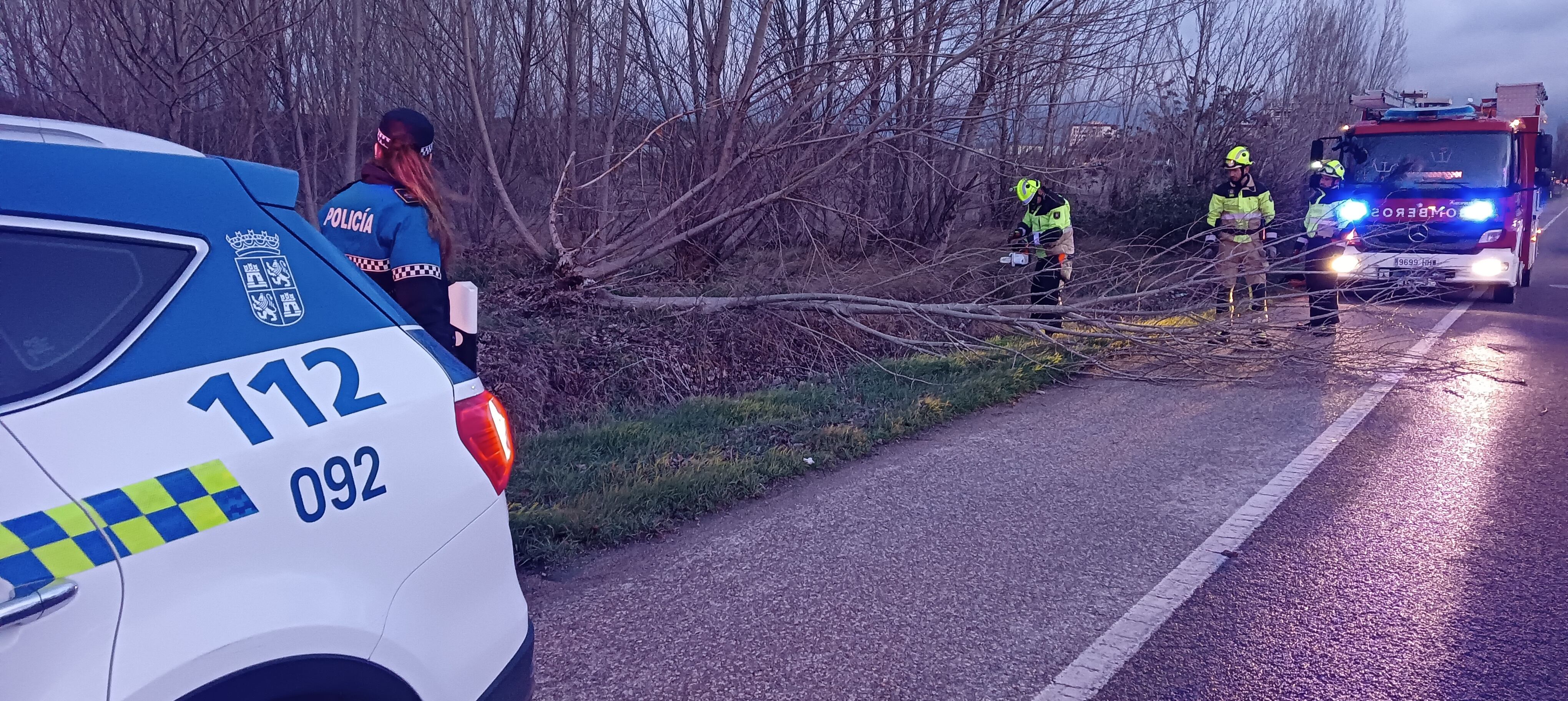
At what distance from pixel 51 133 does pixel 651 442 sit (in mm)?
4316

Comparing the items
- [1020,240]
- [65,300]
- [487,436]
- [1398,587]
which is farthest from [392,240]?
[1020,240]

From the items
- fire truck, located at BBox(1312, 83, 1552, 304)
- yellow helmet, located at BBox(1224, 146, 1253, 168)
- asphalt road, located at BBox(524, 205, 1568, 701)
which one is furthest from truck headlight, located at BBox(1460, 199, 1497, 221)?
asphalt road, located at BBox(524, 205, 1568, 701)

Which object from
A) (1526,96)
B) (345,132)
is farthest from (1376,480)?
(1526,96)

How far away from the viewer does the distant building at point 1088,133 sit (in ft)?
48.3

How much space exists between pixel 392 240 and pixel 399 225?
67mm

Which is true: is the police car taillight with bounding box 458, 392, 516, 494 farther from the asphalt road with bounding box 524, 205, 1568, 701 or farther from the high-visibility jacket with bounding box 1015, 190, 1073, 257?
the high-visibility jacket with bounding box 1015, 190, 1073, 257

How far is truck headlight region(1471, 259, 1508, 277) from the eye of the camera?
13000 mm

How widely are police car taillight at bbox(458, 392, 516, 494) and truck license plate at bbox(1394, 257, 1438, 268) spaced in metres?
14.2

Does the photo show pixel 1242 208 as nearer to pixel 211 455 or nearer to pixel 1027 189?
pixel 1027 189

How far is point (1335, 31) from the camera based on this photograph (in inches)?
986

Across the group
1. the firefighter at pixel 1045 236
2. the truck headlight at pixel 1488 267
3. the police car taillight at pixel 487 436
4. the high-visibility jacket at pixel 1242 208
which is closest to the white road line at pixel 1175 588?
the police car taillight at pixel 487 436

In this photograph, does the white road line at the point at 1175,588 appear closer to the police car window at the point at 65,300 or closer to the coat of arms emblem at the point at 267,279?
the coat of arms emblem at the point at 267,279

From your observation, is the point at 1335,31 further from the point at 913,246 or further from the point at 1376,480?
the point at 1376,480

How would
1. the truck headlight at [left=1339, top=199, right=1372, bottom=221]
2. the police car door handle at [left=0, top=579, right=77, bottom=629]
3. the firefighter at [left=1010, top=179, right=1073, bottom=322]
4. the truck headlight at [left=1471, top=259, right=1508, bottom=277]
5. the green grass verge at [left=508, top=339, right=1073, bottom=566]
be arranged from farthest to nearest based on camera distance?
the truck headlight at [left=1471, top=259, right=1508, bottom=277], the truck headlight at [left=1339, top=199, right=1372, bottom=221], the firefighter at [left=1010, top=179, right=1073, bottom=322], the green grass verge at [left=508, top=339, right=1073, bottom=566], the police car door handle at [left=0, top=579, right=77, bottom=629]
